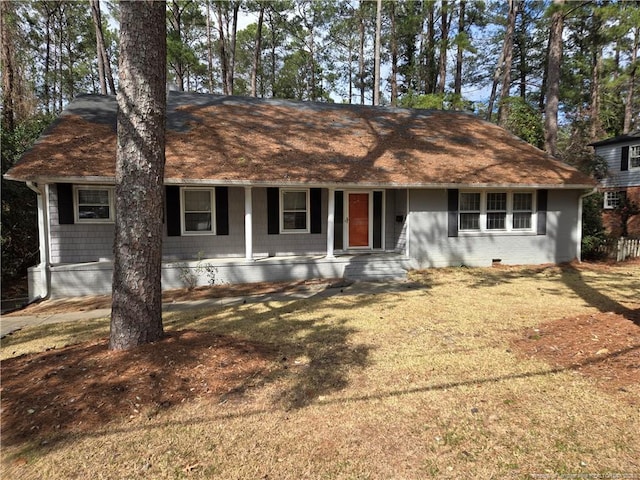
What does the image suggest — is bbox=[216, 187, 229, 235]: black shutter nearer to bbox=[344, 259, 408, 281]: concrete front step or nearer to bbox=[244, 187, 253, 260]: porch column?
bbox=[244, 187, 253, 260]: porch column

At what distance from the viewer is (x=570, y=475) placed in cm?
248

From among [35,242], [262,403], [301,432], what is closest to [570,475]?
[301,432]

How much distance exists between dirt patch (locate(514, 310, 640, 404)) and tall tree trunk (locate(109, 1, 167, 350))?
4.64 m

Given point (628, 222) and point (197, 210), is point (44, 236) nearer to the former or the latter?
point (197, 210)

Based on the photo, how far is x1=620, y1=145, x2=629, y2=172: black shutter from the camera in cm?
2061

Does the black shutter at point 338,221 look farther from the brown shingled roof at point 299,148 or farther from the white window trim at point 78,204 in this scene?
the white window trim at point 78,204

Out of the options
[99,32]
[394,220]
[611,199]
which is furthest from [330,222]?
[611,199]

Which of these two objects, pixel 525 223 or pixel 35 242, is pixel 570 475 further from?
pixel 35 242

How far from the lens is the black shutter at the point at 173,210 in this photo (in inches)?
385

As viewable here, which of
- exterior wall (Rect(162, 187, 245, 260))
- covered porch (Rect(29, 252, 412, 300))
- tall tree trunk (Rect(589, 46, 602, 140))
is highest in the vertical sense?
tall tree trunk (Rect(589, 46, 602, 140))

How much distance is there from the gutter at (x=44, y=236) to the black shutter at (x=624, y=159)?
86.7 feet

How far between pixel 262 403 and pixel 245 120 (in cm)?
1062

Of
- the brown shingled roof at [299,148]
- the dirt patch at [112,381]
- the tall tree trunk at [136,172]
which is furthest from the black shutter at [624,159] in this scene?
the tall tree trunk at [136,172]

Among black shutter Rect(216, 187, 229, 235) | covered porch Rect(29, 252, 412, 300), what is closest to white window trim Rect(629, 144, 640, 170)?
covered porch Rect(29, 252, 412, 300)
